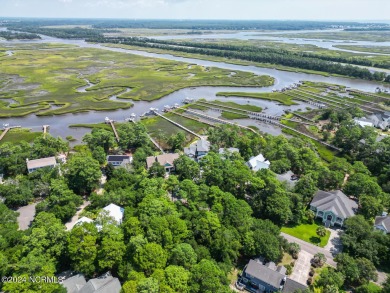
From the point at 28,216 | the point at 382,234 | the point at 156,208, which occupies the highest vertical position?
the point at 156,208

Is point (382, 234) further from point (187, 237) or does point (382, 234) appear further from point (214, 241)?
point (187, 237)

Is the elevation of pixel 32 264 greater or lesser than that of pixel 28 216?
greater

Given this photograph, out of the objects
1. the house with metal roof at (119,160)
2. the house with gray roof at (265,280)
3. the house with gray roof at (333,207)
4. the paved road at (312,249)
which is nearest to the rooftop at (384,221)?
the house with gray roof at (333,207)

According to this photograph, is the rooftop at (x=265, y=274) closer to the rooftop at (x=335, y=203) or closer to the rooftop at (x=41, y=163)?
the rooftop at (x=335, y=203)

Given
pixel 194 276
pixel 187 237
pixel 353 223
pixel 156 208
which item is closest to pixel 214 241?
pixel 187 237

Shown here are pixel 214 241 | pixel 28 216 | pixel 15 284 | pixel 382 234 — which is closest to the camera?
pixel 15 284

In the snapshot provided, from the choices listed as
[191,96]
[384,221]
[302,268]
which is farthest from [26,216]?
[191,96]
